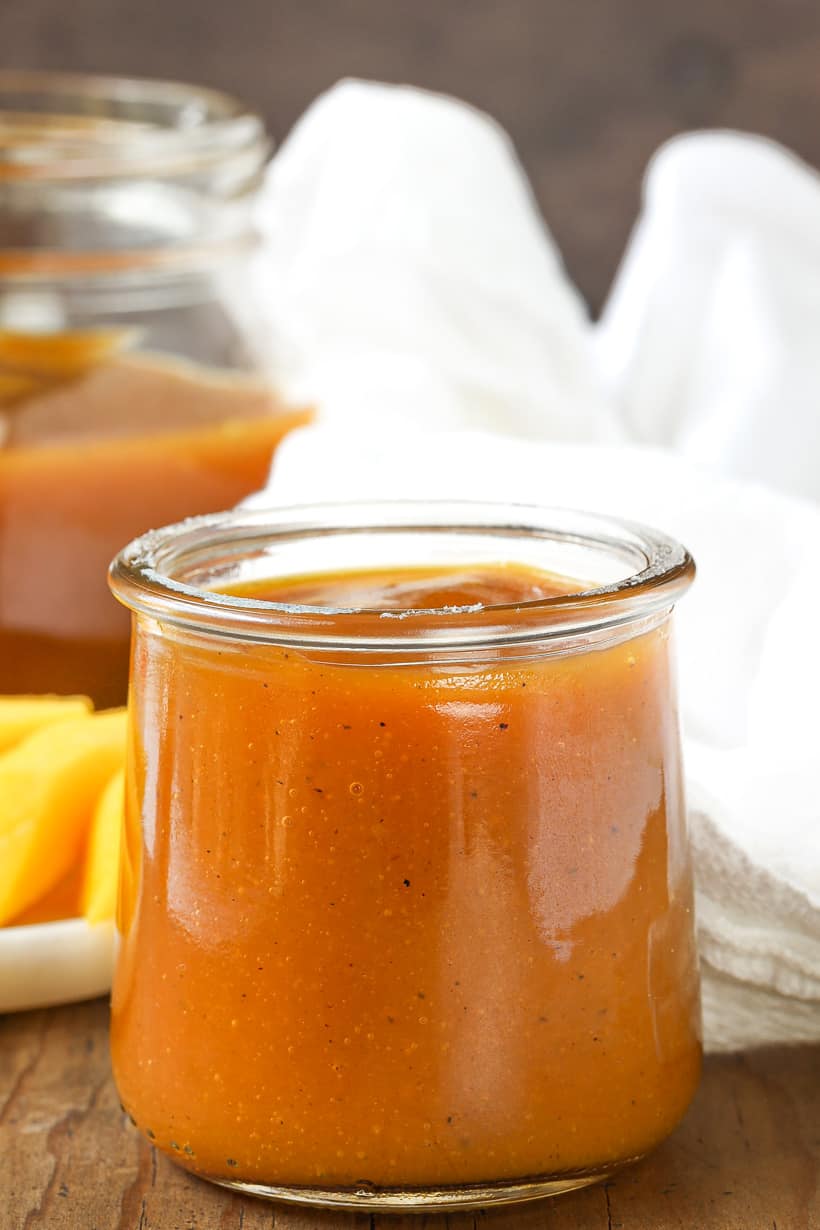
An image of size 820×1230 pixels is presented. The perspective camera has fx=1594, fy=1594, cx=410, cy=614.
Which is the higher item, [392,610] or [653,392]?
[392,610]

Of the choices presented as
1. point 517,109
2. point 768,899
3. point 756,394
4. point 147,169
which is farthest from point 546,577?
point 517,109

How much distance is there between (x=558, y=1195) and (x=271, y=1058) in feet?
0.32

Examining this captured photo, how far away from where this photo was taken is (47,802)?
588mm

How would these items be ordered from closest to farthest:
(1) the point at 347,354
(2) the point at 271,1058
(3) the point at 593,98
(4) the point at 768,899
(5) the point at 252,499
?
(2) the point at 271,1058, (4) the point at 768,899, (5) the point at 252,499, (1) the point at 347,354, (3) the point at 593,98

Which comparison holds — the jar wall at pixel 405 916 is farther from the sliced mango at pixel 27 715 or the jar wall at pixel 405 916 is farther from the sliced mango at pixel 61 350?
the sliced mango at pixel 61 350

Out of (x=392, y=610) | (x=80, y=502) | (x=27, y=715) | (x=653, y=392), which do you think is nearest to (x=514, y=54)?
(x=653, y=392)

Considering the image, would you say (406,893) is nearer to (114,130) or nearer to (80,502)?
(80,502)

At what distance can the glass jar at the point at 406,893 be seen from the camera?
16.4 inches

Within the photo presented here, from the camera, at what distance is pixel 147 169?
30.9 inches

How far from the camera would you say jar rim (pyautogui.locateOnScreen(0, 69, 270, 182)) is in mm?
774

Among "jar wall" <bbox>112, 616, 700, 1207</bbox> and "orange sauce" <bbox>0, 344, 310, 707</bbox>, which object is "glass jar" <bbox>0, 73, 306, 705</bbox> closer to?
"orange sauce" <bbox>0, 344, 310, 707</bbox>

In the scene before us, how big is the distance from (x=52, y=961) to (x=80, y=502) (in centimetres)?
24

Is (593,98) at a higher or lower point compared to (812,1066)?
higher

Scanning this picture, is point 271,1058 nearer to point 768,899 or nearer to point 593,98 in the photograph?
point 768,899
